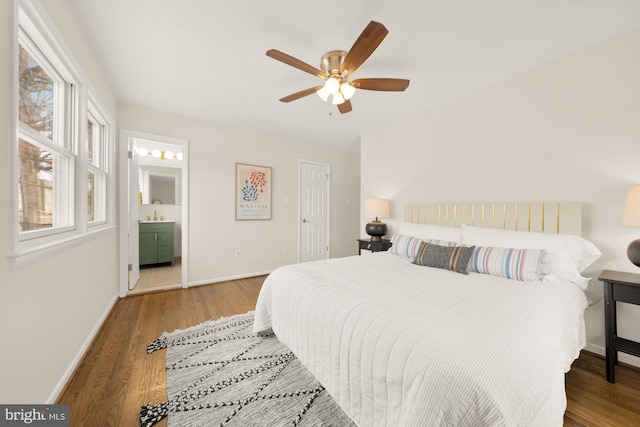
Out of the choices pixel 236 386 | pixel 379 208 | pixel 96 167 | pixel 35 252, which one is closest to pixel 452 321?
pixel 236 386

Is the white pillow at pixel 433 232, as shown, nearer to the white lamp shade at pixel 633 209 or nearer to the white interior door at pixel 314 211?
the white lamp shade at pixel 633 209

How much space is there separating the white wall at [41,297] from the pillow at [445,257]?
2.59 metres

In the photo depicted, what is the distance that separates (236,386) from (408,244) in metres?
1.98

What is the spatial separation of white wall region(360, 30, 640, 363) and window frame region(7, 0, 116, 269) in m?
3.46

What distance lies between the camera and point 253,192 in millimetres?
3988

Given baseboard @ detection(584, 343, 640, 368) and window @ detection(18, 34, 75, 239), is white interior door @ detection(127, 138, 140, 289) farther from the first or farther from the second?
Answer: baseboard @ detection(584, 343, 640, 368)

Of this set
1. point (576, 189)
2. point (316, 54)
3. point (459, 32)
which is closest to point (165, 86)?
point (316, 54)

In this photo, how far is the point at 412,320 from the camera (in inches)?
42.5

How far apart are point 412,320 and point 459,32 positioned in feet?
6.79

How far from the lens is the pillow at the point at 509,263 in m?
1.79

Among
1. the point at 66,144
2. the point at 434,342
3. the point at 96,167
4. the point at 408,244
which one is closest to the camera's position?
the point at 434,342

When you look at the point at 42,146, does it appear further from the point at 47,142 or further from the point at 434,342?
the point at 434,342

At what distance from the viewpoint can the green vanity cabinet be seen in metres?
4.47

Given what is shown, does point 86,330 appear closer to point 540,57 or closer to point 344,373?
point 344,373
